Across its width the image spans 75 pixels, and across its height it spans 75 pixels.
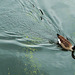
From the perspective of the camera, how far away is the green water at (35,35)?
24.7 ft

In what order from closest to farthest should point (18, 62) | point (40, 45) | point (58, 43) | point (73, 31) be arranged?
point (18, 62), point (40, 45), point (58, 43), point (73, 31)

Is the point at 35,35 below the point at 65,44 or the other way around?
the other way around

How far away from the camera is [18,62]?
7570mm

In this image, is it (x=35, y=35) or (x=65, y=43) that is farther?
(x=35, y=35)

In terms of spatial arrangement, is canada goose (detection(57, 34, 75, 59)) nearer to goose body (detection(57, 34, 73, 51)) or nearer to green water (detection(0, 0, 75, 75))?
goose body (detection(57, 34, 73, 51))

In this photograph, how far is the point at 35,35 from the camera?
1023 cm

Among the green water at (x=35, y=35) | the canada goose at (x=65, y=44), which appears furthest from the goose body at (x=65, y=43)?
the green water at (x=35, y=35)

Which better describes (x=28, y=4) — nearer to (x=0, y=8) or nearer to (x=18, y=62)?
(x=0, y=8)

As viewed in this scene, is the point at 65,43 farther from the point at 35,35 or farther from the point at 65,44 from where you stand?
the point at 35,35

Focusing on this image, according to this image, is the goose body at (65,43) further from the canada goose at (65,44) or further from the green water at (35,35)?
the green water at (35,35)

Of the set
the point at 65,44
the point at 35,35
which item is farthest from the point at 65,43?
the point at 35,35

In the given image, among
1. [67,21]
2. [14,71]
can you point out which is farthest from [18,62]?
[67,21]

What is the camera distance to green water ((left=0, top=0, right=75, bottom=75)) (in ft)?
24.7

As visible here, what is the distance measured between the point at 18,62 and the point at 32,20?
4869 millimetres
